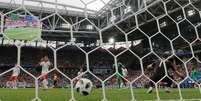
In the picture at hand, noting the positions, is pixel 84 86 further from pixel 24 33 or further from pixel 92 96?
pixel 24 33

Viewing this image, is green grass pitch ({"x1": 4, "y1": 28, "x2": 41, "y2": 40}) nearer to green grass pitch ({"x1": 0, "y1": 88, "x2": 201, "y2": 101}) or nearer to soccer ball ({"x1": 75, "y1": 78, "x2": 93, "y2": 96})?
soccer ball ({"x1": 75, "y1": 78, "x2": 93, "y2": 96})

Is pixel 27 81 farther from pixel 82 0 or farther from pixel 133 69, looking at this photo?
pixel 82 0

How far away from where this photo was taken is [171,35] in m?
20.3

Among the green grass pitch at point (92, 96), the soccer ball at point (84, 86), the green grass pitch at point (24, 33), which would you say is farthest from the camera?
the green grass pitch at point (92, 96)

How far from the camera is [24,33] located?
3213mm

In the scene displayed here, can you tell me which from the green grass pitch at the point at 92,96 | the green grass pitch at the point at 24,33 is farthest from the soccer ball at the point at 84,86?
the green grass pitch at the point at 24,33

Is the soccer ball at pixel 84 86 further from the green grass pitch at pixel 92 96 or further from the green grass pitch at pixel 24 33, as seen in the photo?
the green grass pitch at pixel 24 33

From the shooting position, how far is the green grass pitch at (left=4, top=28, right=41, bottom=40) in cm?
301

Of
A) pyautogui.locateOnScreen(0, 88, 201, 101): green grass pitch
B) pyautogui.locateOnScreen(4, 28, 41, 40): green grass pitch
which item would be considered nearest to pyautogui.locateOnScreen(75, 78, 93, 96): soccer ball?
pyautogui.locateOnScreen(0, 88, 201, 101): green grass pitch

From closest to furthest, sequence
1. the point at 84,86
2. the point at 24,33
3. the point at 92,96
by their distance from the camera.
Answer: the point at 24,33 → the point at 84,86 → the point at 92,96

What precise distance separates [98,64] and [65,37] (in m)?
6.27

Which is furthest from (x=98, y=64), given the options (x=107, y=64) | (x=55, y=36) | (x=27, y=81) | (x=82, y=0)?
(x=82, y=0)

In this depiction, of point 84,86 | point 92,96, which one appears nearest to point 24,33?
point 84,86

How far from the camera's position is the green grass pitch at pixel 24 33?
3.01m
